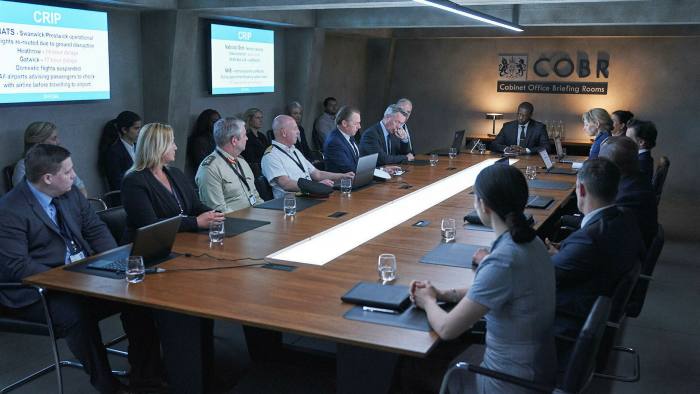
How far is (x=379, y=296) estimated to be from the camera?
9.17ft

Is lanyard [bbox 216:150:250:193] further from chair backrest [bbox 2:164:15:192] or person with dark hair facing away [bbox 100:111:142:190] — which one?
chair backrest [bbox 2:164:15:192]

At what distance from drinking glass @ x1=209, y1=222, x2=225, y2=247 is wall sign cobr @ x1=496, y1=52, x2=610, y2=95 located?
9.04 meters

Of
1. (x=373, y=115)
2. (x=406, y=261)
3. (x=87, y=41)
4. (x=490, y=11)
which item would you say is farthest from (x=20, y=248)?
(x=373, y=115)

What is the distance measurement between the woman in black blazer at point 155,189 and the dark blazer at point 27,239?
311mm

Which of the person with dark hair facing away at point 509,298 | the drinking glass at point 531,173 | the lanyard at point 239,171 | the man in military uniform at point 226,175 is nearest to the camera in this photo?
the person with dark hair facing away at point 509,298

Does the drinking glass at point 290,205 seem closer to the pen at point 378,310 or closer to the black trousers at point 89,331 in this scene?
the black trousers at point 89,331

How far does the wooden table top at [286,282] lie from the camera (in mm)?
2541

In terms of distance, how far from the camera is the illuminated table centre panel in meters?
3.61

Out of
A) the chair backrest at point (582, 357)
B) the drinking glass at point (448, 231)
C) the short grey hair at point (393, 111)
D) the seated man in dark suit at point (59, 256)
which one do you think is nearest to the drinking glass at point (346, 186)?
the drinking glass at point (448, 231)

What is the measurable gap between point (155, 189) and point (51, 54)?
3076 millimetres

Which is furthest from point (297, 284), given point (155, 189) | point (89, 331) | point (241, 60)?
point (241, 60)

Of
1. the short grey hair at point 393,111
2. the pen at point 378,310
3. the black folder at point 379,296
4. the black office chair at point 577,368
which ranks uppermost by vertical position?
the short grey hair at point 393,111

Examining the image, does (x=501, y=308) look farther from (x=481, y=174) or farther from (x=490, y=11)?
(x=490, y=11)

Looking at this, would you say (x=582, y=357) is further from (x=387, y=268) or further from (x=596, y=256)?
(x=387, y=268)
